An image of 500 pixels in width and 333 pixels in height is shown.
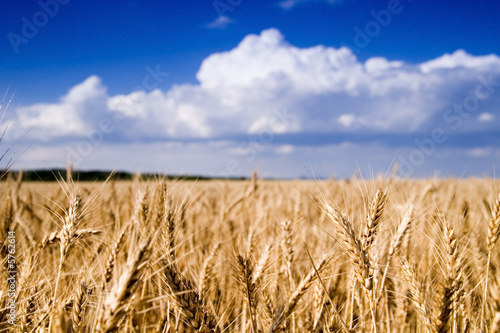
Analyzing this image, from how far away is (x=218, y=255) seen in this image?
8.06 ft

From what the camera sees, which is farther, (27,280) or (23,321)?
(27,280)

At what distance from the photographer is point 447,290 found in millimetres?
1239

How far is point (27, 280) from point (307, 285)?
148cm

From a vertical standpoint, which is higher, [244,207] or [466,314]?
[244,207]

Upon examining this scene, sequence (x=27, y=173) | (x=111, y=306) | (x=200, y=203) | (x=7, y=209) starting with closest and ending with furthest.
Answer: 1. (x=111, y=306)
2. (x=7, y=209)
3. (x=27, y=173)
4. (x=200, y=203)

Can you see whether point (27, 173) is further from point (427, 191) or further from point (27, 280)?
point (427, 191)

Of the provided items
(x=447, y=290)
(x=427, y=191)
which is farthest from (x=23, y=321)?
(x=427, y=191)

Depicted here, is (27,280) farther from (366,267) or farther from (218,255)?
(366,267)

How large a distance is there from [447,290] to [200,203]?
4576 mm

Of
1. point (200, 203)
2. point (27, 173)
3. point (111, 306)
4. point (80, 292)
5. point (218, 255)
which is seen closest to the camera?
point (111, 306)

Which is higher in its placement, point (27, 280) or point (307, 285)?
point (307, 285)

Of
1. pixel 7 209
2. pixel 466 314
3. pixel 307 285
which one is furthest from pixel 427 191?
pixel 7 209

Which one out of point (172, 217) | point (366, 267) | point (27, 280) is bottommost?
point (27, 280)

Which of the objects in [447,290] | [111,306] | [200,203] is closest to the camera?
[111,306]
